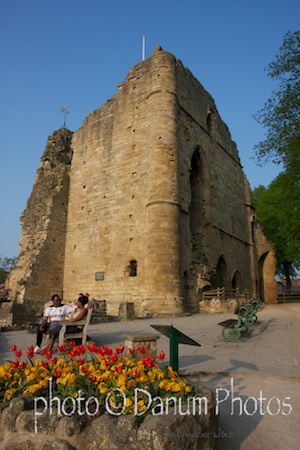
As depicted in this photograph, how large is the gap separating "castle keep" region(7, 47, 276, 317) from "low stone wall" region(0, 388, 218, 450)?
10915 millimetres

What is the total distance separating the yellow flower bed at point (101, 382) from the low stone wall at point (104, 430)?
0.50 feet

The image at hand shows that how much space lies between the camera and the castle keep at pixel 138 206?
14.6m

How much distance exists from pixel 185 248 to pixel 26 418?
13.5 metres

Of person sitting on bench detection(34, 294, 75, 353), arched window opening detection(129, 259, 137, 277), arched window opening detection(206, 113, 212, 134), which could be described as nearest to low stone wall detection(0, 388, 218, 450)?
person sitting on bench detection(34, 294, 75, 353)

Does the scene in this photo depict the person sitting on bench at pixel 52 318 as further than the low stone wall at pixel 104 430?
Yes

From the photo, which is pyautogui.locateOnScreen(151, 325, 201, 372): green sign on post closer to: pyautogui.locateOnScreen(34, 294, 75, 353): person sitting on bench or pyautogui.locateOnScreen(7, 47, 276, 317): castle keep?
pyautogui.locateOnScreen(34, 294, 75, 353): person sitting on bench

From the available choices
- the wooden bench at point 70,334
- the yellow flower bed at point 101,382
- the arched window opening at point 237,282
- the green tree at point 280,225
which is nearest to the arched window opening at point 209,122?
the green tree at point 280,225

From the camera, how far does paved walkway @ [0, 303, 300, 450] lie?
261 centimetres

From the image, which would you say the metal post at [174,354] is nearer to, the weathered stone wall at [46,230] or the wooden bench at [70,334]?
the wooden bench at [70,334]

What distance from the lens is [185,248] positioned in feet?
51.6

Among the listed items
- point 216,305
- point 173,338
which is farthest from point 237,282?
point 173,338

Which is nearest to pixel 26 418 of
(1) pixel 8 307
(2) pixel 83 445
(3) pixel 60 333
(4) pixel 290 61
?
(2) pixel 83 445

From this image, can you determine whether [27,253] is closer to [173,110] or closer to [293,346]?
[173,110]

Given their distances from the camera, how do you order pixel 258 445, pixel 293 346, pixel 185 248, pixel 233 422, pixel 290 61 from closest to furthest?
pixel 258 445, pixel 233 422, pixel 293 346, pixel 290 61, pixel 185 248
